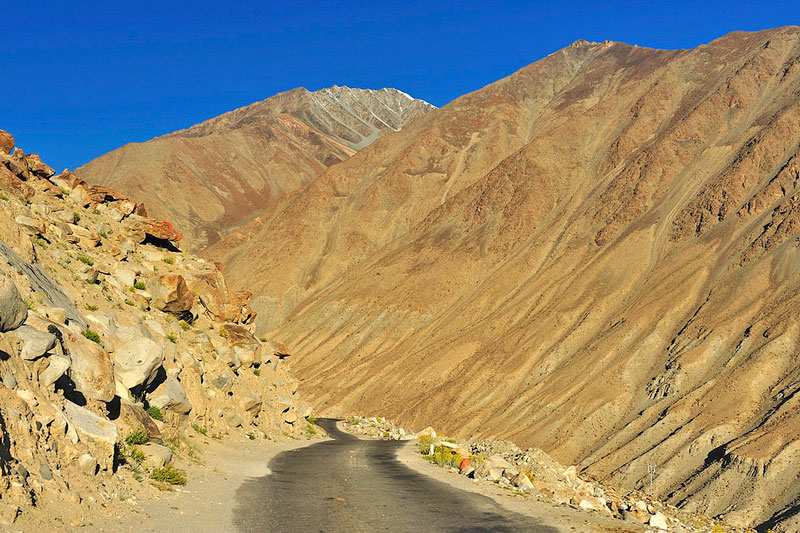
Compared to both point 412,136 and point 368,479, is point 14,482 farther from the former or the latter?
point 412,136

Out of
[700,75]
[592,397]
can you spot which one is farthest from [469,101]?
[592,397]

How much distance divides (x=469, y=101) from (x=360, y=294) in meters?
77.0

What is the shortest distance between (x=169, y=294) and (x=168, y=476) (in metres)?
11.6

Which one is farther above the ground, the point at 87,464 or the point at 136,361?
the point at 136,361

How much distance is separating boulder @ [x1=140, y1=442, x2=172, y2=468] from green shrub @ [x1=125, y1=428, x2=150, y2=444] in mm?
131

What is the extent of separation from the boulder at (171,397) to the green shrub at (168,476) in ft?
13.5

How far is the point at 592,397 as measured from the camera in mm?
51031

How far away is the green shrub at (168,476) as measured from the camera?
11.3m

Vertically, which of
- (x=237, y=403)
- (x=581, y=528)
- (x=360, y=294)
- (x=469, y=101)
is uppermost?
(x=469, y=101)

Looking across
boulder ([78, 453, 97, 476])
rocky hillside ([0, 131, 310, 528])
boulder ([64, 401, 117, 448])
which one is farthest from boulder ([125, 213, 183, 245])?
boulder ([78, 453, 97, 476])

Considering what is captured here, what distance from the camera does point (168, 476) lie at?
11461 millimetres

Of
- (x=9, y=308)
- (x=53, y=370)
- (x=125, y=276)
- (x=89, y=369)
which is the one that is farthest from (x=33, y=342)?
(x=125, y=276)

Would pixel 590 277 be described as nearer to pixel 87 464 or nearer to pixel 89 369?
pixel 89 369

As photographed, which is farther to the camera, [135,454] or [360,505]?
[360,505]
